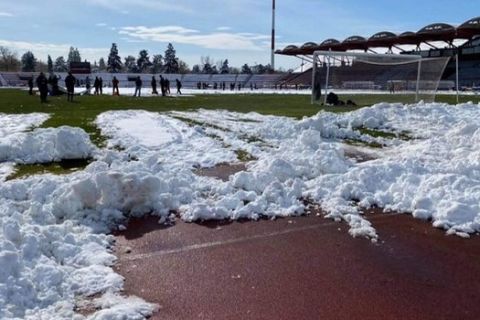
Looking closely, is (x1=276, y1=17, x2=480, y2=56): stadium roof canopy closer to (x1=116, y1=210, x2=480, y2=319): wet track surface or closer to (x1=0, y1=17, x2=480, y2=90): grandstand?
(x1=0, y1=17, x2=480, y2=90): grandstand

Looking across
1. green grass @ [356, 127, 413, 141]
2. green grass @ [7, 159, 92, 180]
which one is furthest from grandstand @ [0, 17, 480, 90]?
green grass @ [7, 159, 92, 180]

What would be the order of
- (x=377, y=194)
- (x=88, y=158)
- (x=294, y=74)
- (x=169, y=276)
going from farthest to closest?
(x=294, y=74)
(x=88, y=158)
(x=377, y=194)
(x=169, y=276)

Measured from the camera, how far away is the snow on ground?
4.00 m

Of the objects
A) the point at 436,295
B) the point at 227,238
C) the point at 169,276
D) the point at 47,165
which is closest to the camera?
the point at 436,295

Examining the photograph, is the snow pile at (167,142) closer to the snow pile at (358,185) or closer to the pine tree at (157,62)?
the snow pile at (358,185)

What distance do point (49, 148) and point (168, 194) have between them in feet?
12.8

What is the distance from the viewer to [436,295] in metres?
4.11

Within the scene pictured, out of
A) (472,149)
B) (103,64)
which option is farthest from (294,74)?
(103,64)

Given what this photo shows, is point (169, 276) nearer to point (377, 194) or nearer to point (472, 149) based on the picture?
point (377, 194)

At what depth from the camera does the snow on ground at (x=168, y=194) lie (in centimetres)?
400

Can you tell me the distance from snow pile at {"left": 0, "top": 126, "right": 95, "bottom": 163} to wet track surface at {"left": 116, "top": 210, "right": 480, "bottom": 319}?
3.91 metres

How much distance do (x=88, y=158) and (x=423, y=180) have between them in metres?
5.97

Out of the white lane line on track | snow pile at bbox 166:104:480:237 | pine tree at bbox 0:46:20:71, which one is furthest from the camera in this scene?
pine tree at bbox 0:46:20:71

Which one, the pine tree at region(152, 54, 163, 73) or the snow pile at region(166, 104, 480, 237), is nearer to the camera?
the snow pile at region(166, 104, 480, 237)
